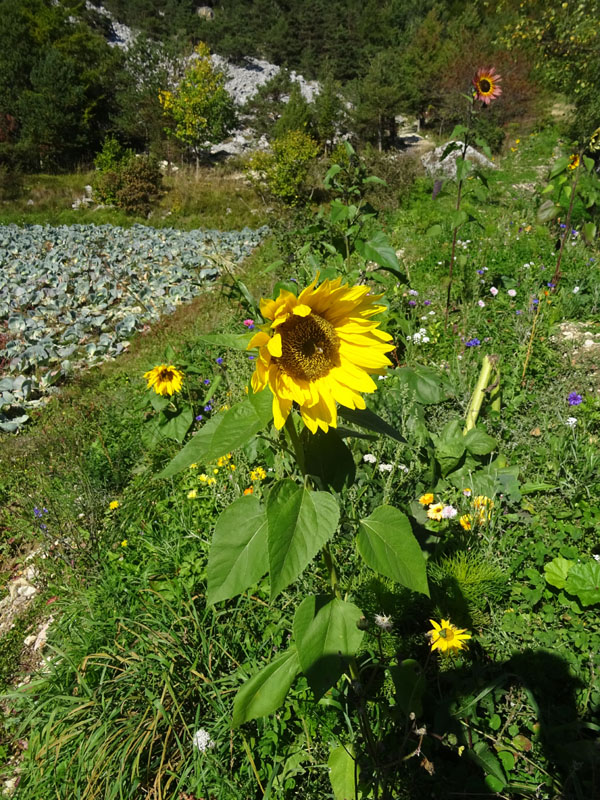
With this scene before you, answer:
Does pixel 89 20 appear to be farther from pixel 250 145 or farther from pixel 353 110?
pixel 353 110

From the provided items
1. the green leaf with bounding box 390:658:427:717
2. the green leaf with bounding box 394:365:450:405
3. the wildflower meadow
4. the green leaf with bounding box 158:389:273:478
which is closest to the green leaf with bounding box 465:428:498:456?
the wildflower meadow

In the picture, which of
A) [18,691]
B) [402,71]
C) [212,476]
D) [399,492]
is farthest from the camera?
[402,71]

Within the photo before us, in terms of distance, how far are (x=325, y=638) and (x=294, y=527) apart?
14.8 inches

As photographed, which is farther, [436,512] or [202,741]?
[436,512]

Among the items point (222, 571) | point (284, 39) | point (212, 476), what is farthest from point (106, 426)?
point (284, 39)

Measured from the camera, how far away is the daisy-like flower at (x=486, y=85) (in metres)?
3.77

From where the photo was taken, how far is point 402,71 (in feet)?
74.9

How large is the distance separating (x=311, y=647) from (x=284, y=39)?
53526 millimetres

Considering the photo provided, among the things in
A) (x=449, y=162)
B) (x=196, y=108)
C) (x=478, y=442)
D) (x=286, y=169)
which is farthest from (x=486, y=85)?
(x=196, y=108)

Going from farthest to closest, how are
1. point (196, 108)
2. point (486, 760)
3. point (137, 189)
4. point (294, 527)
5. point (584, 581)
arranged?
point (196, 108)
point (137, 189)
point (584, 581)
point (486, 760)
point (294, 527)

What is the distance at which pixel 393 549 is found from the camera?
1048 millimetres

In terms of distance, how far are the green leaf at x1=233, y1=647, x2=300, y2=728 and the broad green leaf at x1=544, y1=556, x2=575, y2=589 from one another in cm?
114

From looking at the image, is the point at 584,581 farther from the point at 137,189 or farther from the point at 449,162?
the point at 137,189

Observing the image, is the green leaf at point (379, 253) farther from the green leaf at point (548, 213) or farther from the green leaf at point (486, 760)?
the green leaf at point (548, 213)
